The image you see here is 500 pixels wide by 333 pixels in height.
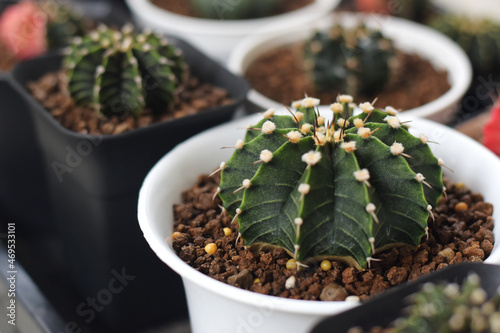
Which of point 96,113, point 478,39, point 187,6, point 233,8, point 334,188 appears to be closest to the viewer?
point 334,188

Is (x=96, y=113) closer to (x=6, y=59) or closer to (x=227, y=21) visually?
(x=6, y=59)

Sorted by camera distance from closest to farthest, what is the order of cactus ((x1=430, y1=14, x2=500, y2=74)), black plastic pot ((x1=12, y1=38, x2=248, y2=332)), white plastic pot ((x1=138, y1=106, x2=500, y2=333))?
white plastic pot ((x1=138, y1=106, x2=500, y2=333)) < black plastic pot ((x1=12, y1=38, x2=248, y2=332)) < cactus ((x1=430, y1=14, x2=500, y2=74))

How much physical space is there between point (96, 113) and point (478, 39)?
3.30ft

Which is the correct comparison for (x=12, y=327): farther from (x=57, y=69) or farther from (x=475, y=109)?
(x=475, y=109)

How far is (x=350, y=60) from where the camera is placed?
1.39 m

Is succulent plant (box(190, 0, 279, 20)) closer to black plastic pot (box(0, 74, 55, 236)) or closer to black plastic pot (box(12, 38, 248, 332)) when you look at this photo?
black plastic pot (box(12, 38, 248, 332))

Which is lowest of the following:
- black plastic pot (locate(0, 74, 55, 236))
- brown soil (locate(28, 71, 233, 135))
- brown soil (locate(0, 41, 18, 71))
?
black plastic pot (locate(0, 74, 55, 236))

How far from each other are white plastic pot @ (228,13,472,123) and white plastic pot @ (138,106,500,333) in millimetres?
270

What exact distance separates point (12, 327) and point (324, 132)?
27.3 inches

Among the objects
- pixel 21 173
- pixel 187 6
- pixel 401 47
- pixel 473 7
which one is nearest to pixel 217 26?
pixel 187 6

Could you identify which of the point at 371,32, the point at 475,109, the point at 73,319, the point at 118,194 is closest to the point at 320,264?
the point at 118,194

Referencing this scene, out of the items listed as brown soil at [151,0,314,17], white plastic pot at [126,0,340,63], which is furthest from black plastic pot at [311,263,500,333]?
brown soil at [151,0,314,17]

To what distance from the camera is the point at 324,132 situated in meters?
0.84

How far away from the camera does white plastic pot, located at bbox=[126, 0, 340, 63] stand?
5.20 feet
